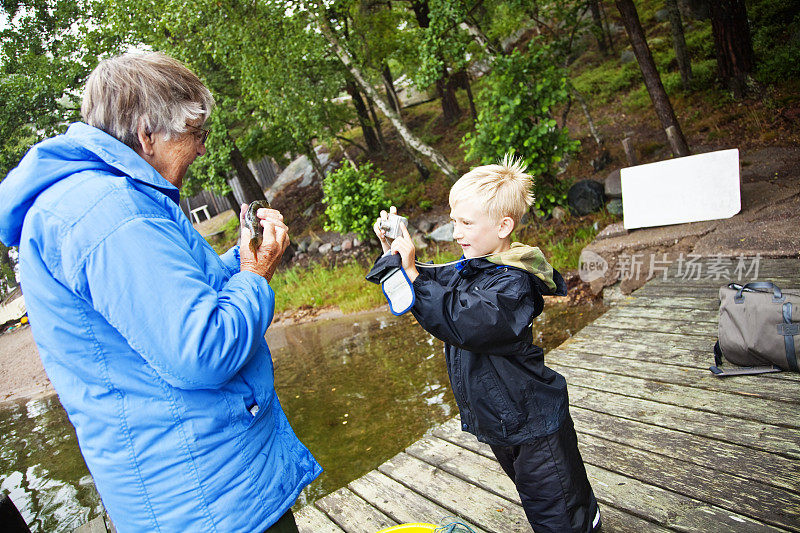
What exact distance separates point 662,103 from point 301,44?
599 cm

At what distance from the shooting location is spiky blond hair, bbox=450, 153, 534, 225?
186cm

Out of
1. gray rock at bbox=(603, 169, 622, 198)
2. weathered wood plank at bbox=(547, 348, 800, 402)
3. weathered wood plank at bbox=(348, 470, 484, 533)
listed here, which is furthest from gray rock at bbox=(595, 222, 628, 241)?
weathered wood plank at bbox=(348, 470, 484, 533)

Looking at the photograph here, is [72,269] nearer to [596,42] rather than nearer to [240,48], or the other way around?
[240,48]

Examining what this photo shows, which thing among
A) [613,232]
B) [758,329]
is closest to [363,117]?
[613,232]

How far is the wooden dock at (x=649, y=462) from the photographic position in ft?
7.02

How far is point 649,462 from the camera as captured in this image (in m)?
2.48

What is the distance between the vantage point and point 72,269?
109cm

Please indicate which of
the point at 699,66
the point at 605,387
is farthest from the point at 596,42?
the point at 605,387

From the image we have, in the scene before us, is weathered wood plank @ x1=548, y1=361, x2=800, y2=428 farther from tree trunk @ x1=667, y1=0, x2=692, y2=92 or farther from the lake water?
tree trunk @ x1=667, y1=0, x2=692, y2=92

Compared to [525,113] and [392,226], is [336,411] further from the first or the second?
[525,113]

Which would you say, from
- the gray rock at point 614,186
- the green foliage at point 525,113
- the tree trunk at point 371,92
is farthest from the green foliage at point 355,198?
the gray rock at point 614,186

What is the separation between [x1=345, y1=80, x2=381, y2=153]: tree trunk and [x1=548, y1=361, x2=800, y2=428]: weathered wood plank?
401 inches

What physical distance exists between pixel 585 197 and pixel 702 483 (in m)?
5.47

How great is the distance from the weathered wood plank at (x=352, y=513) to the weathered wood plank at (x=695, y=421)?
139 cm
